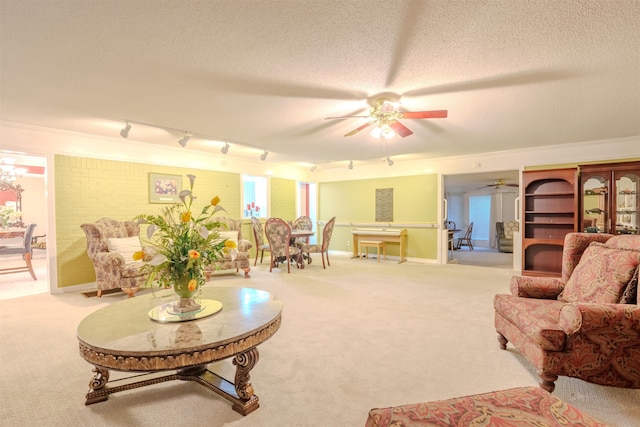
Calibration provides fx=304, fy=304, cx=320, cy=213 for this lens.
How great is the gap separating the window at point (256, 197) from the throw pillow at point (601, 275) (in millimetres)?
6212

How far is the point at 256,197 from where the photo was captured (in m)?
8.60

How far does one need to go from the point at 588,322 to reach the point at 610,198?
4707mm

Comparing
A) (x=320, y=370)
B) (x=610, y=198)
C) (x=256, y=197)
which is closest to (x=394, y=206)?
(x=256, y=197)

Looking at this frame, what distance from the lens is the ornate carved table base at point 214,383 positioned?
71.6 inches

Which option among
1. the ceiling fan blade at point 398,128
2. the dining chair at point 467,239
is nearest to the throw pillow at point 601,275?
the ceiling fan blade at point 398,128

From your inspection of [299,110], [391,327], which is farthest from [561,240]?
[299,110]

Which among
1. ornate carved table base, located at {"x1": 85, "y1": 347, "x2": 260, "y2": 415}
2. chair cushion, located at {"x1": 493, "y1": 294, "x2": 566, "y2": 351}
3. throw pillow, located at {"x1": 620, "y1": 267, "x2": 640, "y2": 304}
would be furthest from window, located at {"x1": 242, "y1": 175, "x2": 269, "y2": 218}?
throw pillow, located at {"x1": 620, "y1": 267, "x2": 640, "y2": 304}

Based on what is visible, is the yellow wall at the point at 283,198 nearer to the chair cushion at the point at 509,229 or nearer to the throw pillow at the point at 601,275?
the throw pillow at the point at 601,275

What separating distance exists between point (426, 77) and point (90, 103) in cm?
359

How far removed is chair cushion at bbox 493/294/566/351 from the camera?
187 cm

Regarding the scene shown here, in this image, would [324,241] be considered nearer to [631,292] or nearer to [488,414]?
[631,292]

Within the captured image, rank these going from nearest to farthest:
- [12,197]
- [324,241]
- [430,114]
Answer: [430,114]
[324,241]
[12,197]

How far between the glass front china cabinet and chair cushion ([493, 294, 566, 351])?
3942mm

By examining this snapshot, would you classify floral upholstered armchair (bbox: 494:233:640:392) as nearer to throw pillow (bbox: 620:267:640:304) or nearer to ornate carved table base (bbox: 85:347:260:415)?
throw pillow (bbox: 620:267:640:304)
